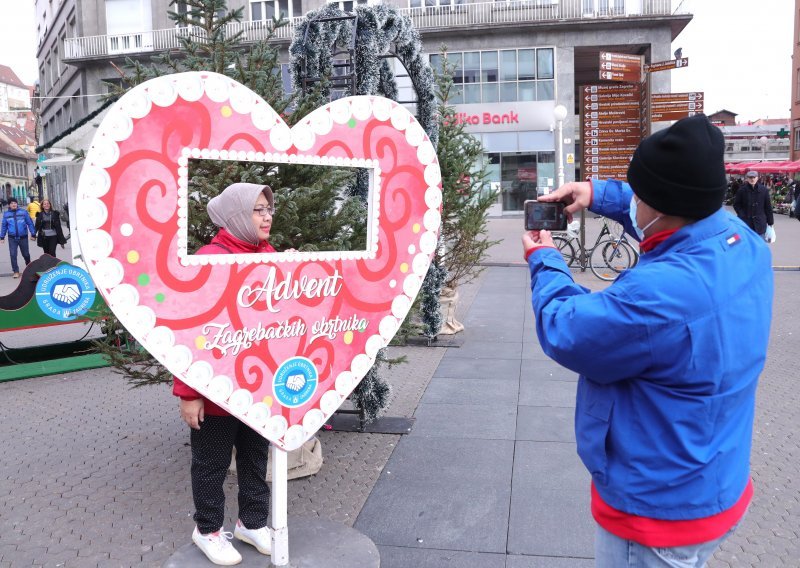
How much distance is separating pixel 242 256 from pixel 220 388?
1.77 feet

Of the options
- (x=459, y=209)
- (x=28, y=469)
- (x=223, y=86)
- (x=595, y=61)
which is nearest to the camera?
(x=223, y=86)

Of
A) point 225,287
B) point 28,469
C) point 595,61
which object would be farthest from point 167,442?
point 595,61

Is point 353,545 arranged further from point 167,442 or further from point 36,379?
point 36,379

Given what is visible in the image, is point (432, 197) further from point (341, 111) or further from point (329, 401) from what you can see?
point (329, 401)

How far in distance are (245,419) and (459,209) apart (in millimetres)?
5787

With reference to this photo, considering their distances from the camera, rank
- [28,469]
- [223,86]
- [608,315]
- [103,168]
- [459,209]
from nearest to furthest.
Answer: [608,315] → [103,168] → [223,86] → [28,469] → [459,209]

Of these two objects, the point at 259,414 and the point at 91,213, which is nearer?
the point at 91,213

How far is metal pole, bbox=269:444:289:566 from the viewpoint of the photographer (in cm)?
336

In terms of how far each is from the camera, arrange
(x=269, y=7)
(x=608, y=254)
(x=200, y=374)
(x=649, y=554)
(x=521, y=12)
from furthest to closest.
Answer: (x=269, y=7) < (x=521, y=12) < (x=608, y=254) < (x=200, y=374) < (x=649, y=554)

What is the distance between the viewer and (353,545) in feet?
11.9

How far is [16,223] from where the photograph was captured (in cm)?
1653

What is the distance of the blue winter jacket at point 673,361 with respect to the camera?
5.92 ft

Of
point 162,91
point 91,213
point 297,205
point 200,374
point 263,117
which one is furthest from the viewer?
point 297,205

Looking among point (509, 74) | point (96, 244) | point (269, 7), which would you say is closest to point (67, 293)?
point (96, 244)
